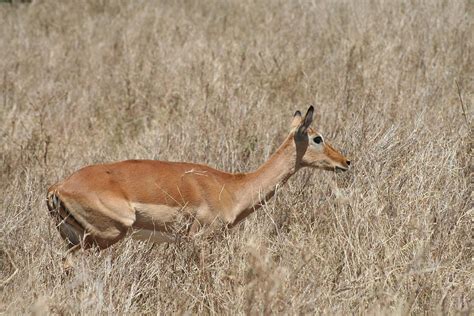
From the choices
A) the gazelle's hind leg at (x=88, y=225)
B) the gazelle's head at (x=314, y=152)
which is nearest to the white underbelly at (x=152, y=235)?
the gazelle's hind leg at (x=88, y=225)

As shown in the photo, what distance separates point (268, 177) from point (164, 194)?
0.81 meters

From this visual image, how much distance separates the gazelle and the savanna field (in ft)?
0.45

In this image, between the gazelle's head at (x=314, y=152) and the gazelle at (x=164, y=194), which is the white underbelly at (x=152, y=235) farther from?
the gazelle's head at (x=314, y=152)

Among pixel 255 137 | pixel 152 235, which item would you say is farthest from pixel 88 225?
pixel 255 137

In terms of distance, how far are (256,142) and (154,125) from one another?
1.37m

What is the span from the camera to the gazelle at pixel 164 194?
4738 mm

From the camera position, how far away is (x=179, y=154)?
6.54 metres

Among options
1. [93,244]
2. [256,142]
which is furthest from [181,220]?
A: [256,142]

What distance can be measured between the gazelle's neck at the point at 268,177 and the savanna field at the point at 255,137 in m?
0.12

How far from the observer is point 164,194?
4.99m

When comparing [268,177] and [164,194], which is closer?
[164,194]

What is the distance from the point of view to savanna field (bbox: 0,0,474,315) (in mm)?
4238

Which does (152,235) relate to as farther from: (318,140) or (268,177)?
(318,140)

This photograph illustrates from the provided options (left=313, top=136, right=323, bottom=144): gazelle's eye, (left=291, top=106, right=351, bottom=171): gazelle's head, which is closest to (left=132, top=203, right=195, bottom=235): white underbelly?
(left=291, top=106, right=351, bottom=171): gazelle's head
